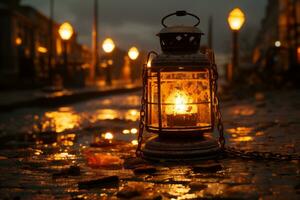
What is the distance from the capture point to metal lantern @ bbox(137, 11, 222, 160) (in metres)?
5.59

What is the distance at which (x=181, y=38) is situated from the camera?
225 inches

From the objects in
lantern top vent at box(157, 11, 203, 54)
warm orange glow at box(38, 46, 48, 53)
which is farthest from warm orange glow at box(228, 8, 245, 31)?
warm orange glow at box(38, 46, 48, 53)

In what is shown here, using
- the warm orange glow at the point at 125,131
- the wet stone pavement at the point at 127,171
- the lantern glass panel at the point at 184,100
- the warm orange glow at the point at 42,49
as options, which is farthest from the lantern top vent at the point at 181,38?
the warm orange glow at the point at 42,49

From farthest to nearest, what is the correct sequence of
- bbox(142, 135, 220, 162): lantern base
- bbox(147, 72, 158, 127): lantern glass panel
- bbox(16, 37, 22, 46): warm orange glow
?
bbox(16, 37, 22, 46): warm orange glow < bbox(147, 72, 158, 127): lantern glass panel < bbox(142, 135, 220, 162): lantern base

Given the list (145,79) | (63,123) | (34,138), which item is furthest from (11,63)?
(145,79)

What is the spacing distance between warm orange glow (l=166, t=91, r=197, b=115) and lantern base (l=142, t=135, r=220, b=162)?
0.38m

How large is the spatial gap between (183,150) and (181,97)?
71 centimetres

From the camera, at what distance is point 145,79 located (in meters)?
5.87

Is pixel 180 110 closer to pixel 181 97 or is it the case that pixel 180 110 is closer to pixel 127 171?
pixel 181 97

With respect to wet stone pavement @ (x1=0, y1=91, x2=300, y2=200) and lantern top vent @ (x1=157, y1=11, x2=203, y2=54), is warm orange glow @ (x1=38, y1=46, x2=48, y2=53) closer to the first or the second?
wet stone pavement @ (x1=0, y1=91, x2=300, y2=200)

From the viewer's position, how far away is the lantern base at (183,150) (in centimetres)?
552

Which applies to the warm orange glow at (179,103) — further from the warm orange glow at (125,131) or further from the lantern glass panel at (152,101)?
the warm orange glow at (125,131)

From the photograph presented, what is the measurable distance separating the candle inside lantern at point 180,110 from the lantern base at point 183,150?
0.25 m

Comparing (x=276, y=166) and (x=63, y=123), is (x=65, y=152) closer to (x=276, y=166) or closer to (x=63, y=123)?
(x=276, y=166)
